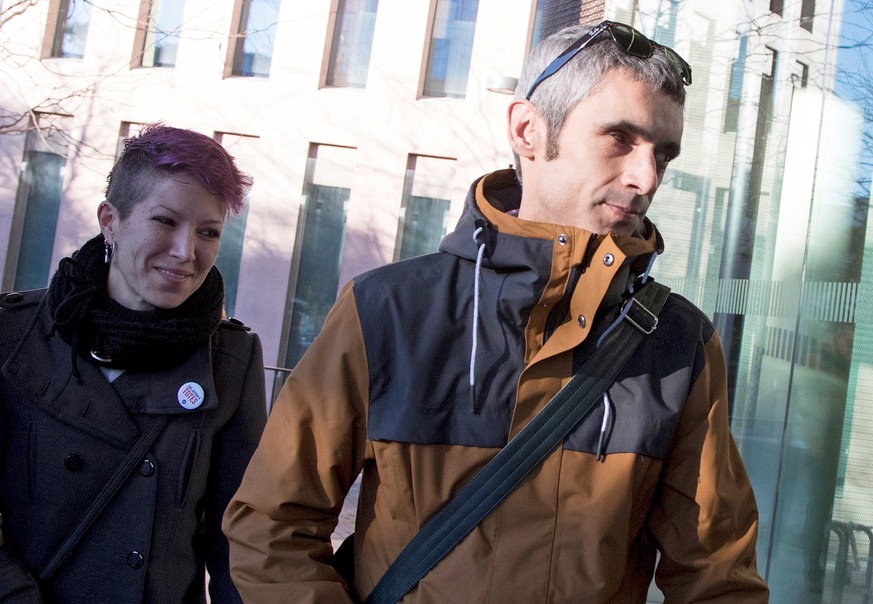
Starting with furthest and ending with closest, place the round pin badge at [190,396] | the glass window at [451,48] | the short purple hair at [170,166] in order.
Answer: the glass window at [451,48] < the short purple hair at [170,166] < the round pin badge at [190,396]

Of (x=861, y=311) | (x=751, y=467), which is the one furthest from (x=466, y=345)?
(x=751, y=467)

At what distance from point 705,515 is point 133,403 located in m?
1.47

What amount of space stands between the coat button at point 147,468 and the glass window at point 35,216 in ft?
46.3

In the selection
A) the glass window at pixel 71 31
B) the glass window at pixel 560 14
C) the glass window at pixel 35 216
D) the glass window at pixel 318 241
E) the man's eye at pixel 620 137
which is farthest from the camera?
the glass window at pixel 35 216

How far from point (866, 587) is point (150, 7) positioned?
42.0 feet

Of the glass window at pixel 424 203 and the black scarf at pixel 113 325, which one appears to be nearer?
Result: the black scarf at pixel 113 325

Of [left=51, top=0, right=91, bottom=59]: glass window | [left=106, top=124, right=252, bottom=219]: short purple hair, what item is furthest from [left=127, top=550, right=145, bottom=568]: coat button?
[left=51, top=0, right=91, bottom=59]: glass window

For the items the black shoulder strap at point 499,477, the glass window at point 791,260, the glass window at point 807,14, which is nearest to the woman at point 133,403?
the black shoulder strap at point 499,477

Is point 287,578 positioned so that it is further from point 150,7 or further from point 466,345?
point 150,7

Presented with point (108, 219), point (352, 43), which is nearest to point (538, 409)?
point (108, 219)

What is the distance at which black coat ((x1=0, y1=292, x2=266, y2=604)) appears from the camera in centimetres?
252

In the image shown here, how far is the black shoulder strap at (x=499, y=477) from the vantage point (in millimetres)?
1724

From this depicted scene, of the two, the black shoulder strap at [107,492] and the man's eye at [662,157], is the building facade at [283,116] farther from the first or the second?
the man's eye at [662,157]

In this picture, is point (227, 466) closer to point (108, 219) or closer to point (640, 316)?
point (108, 219)
